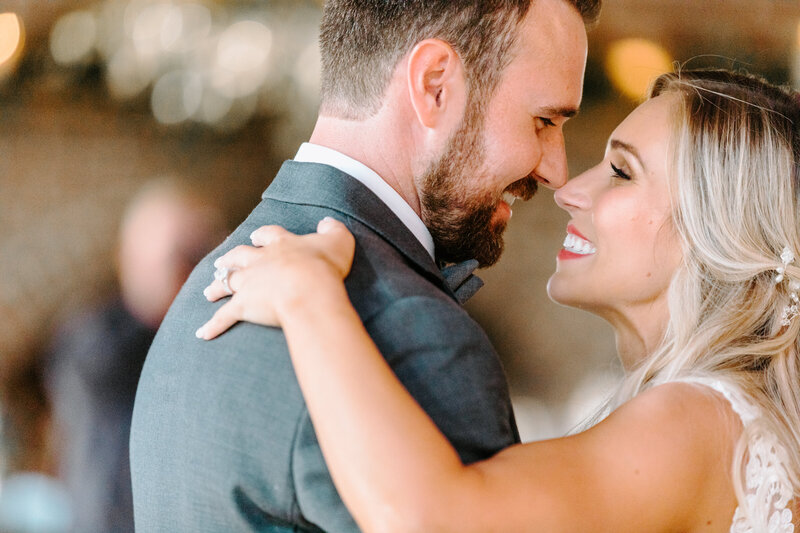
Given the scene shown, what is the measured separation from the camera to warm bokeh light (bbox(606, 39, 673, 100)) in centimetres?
434

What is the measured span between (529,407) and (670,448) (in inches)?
130

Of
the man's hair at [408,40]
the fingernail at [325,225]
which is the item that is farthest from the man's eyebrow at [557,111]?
the fingernail at [325,225]

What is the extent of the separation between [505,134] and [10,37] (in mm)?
3166

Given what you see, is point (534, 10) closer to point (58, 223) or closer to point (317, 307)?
point (317, 307)

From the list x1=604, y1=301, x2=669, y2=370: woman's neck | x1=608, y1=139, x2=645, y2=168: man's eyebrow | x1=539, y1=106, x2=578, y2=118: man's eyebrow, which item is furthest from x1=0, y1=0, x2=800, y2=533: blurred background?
x1=539, y1=106, x2=578, y2=118: man's eyebrow

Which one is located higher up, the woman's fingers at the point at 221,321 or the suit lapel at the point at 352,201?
the suit lapel at the point at 352,201

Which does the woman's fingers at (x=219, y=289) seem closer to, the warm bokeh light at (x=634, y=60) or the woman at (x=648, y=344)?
the woman at (x=648, y=344)

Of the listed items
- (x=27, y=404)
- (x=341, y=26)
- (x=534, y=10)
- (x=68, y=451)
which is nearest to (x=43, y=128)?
(x=27, y=404)

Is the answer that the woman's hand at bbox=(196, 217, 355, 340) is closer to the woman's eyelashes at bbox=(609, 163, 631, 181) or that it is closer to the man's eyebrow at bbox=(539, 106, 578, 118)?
the man's eyebrow at bbox=(539, 106, 578, 118)

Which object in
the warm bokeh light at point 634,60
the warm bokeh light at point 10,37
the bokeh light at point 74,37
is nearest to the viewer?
the warm bokeh light at point 10,37

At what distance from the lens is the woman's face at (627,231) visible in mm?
1689

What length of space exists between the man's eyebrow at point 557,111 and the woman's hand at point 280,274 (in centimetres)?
54

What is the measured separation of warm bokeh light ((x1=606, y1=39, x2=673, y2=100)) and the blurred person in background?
2.62 m

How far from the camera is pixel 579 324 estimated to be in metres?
4.68
